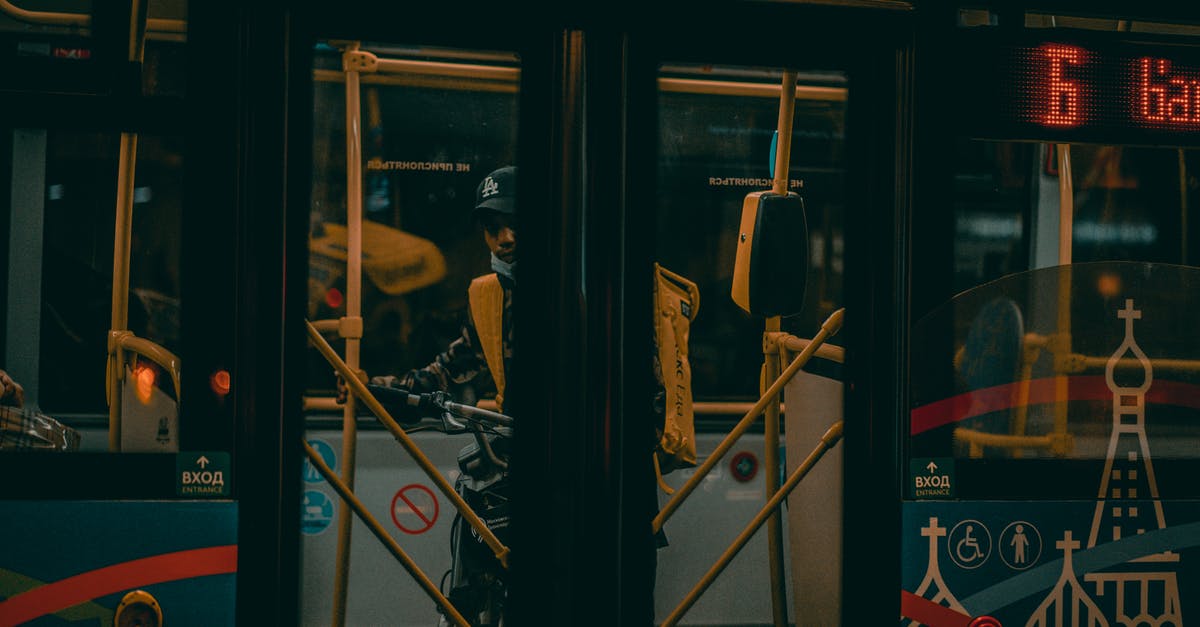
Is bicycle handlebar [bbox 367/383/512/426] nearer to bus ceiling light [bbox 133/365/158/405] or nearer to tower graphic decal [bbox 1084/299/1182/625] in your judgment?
bus ceiling light [bbox 133/365/158/405]

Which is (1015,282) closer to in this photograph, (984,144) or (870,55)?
(984,144)

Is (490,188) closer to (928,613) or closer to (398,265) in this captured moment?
(398,265)

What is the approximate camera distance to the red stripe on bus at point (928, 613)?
251 cm

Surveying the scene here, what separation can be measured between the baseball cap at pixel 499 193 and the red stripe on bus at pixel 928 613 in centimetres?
141

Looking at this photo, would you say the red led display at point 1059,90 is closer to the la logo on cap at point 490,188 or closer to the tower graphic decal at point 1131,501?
the tower graphic decal at point 1131,501

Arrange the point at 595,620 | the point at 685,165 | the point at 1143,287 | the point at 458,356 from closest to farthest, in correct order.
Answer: the point at 595,620, the point at 1143,287, the point at 458,356, the point at 685,165

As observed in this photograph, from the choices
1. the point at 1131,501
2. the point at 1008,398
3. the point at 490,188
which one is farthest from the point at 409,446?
the point at 1131,501

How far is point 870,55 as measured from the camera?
2.52 m

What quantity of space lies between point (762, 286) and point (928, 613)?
90 cm

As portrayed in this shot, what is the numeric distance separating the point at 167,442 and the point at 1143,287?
236cm

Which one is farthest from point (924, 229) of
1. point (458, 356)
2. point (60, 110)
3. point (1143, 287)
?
point (60, 110)

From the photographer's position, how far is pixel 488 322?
9.93ft

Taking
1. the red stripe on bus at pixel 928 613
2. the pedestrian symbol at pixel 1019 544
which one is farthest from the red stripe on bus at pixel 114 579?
the pedestrian symbol at pixel 1019 544

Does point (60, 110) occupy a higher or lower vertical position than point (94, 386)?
higher
